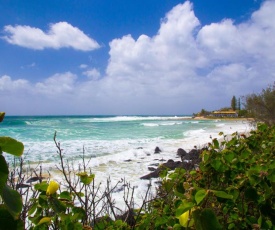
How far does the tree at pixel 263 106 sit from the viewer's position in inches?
Answer: 722

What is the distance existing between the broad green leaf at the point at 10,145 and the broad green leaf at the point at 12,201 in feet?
0.30

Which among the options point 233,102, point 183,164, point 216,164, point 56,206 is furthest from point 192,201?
point 233,102

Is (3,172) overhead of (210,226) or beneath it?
overhead

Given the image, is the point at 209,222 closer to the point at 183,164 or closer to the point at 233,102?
the point at 183,164

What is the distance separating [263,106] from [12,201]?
2057 centimetres

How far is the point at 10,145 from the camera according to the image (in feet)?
2.03

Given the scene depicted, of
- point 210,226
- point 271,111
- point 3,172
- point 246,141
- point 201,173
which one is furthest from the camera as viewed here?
point 271,111

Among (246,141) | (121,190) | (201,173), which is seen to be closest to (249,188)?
(201,173)

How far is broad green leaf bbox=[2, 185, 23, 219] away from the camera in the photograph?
1.81 feet

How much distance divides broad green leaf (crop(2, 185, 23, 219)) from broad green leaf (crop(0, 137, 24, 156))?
9 centimetres

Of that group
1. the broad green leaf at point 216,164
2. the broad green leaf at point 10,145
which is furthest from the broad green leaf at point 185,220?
the broad green leaf at point 216,164

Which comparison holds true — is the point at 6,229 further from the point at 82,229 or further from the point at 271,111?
the point at 271,111

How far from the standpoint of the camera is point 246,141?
2463mm

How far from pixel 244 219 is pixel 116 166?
35.4 ft
